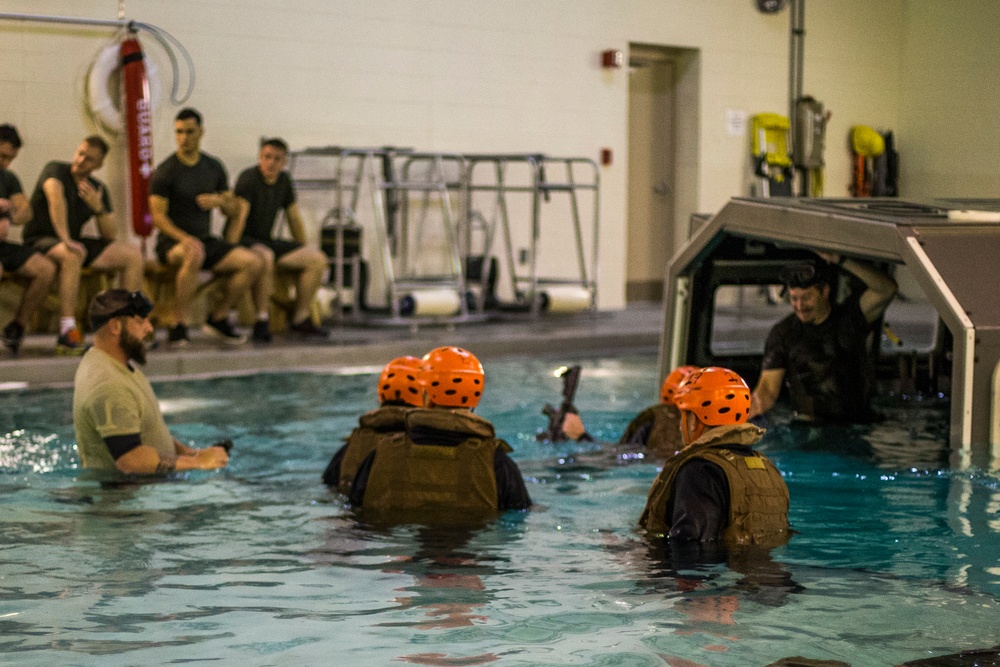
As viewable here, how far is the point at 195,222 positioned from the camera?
12867mm

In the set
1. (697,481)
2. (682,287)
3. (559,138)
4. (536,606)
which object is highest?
(559,138)

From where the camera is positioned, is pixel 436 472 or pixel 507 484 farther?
pixel 507 484

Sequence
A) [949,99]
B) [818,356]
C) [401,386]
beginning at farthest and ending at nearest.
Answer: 1. [949,99]
2. [818,356]
3. [401,386]

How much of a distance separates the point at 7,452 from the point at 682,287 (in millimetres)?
4477

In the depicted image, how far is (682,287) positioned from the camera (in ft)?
31.2

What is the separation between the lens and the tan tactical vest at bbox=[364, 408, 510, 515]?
6.05 m

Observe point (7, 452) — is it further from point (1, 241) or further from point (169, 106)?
point (169, 106)

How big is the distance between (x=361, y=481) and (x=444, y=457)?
526 millimetres

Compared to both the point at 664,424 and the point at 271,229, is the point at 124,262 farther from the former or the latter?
the point at 664,424

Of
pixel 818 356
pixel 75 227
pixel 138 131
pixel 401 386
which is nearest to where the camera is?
pixel 401 386

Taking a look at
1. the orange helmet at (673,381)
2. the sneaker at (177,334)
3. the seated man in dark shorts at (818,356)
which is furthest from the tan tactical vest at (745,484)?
the sneaker at (177,334)

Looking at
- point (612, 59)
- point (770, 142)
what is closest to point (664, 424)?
point (612, 59)

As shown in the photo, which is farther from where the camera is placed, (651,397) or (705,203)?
(705,203)

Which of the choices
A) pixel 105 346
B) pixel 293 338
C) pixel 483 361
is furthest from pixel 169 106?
pixel 105 346
